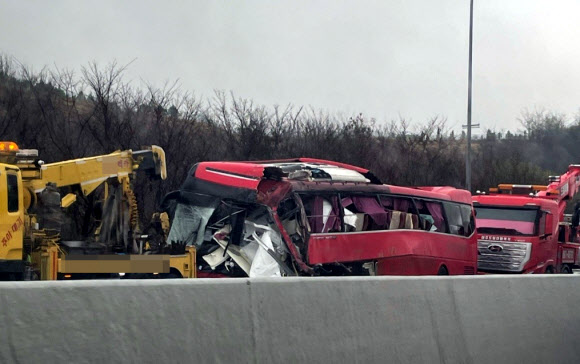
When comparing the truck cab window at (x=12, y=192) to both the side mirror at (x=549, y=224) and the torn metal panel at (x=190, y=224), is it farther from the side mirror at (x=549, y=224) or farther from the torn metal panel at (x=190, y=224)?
the side mirror at (x=549, y=224)

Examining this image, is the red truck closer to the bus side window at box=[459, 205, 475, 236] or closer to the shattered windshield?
the shattered windshield

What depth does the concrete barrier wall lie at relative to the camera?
199 inches

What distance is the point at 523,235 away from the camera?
25.2 meters

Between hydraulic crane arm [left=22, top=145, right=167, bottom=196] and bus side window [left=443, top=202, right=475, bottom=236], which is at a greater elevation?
hydraulic crane arm [left=22, top=145, right=167, bottom=196]

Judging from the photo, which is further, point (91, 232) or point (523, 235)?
point (523, 235)

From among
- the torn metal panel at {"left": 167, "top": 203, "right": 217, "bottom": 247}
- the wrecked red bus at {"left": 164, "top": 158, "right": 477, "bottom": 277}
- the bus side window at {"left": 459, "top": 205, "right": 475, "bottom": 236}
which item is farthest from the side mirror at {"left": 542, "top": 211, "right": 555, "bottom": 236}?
the torn metal panel at {"left": 167, "top": 203, "right": 217, "bottom": 247}

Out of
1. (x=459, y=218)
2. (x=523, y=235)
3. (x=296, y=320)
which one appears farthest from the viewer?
(x=523, y=235)

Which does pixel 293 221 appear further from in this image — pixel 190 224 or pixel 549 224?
pixel 549 224

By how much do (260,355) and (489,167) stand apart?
127 ft

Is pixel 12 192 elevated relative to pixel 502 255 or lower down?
elevated

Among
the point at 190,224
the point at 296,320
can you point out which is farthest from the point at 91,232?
the point at 296,320

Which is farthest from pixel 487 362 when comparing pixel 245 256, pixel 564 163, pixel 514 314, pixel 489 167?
pixel 564 163

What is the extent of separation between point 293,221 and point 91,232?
4452 mm

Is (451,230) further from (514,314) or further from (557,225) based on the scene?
(514,314)
